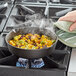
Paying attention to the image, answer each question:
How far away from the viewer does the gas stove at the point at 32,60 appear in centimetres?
95

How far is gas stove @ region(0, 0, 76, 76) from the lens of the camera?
0.95 metres

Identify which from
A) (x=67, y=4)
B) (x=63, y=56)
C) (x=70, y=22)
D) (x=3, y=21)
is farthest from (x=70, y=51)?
(x=67, y=4)

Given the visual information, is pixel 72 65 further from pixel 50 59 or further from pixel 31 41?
pixel 31 41

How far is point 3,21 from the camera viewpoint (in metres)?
1.35

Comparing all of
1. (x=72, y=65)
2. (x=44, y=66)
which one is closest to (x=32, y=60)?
(x=44, y=66)

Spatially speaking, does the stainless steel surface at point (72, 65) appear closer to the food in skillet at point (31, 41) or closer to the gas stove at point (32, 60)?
the gas stove at point (32, 60)

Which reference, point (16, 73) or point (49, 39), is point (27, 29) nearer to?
point (49, 39)

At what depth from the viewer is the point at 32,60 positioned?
1.02m

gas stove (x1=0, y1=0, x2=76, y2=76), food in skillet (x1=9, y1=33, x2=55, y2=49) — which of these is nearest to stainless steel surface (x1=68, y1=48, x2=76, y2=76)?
gas stove (x1=0, y1=0, x2=76, y2=76)

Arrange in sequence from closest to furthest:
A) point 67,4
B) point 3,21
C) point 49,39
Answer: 1. point 49,39
2. point 3,21
3. point 67,4

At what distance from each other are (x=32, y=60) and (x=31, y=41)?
0.10 m

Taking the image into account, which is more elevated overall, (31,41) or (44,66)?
(31,41)

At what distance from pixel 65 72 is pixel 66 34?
0.84ft

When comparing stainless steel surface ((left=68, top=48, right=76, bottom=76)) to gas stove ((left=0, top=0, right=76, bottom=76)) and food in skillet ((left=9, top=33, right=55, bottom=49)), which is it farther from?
food in skillet ((left=9, top=33, right=55, bottom=49))
